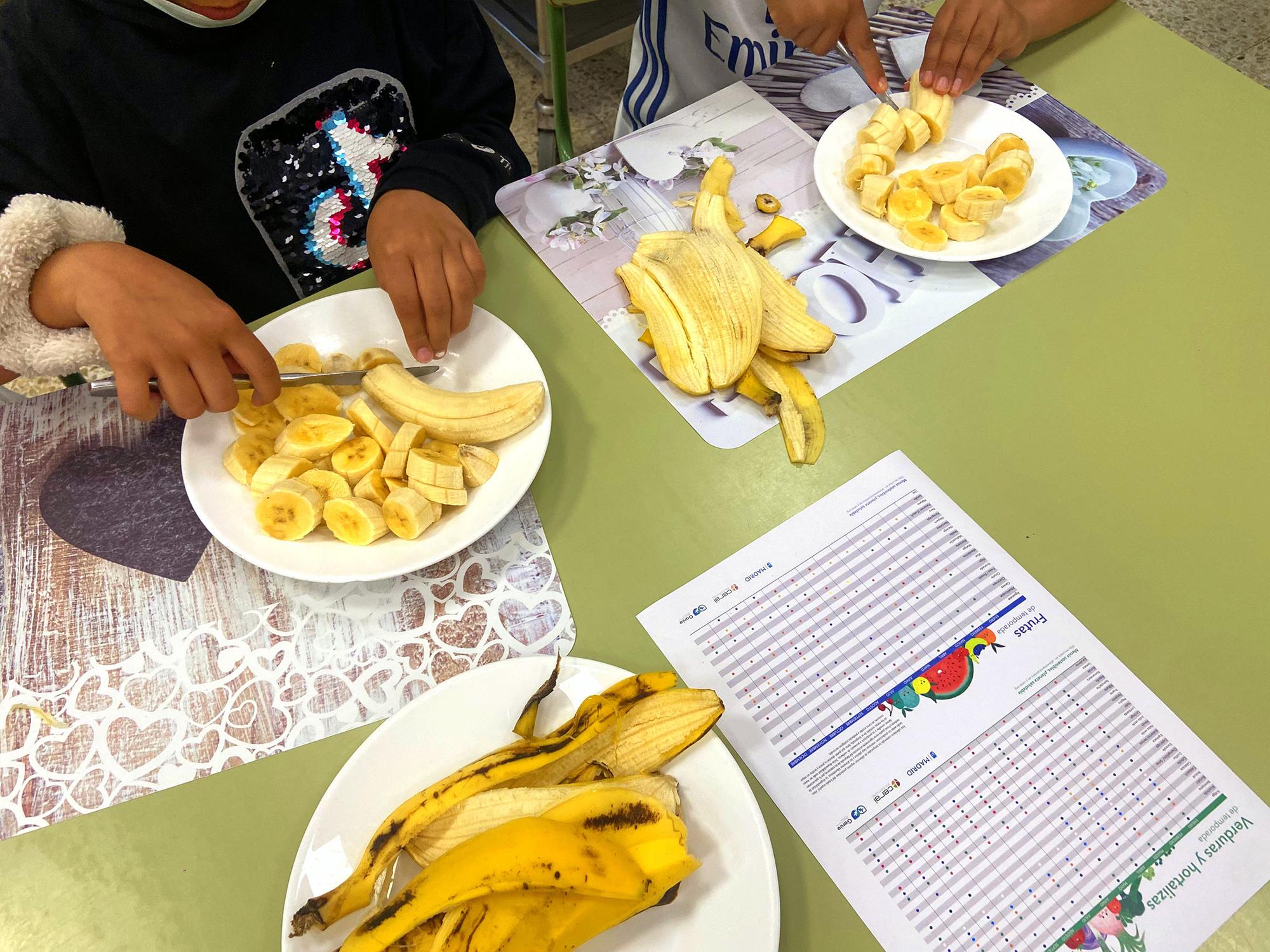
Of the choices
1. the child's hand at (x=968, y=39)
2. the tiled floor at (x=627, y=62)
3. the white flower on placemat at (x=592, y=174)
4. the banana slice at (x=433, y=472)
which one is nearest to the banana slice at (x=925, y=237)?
the child's hand at (x=968, y=39)

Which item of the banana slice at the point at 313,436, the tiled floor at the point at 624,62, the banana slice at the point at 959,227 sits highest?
the banana slice at the point at 959,227

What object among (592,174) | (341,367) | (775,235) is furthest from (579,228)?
(341,367)

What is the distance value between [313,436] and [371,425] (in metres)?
0.05

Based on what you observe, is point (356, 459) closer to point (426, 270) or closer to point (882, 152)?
point (426, 270)

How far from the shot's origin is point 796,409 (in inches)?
30.2

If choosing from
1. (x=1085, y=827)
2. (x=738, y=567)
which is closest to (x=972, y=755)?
(x=1085, y=827)

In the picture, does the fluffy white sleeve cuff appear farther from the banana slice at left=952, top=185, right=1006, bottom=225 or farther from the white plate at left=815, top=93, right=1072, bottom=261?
the banana slice at left=952, top=185, right=1006, bottom=225

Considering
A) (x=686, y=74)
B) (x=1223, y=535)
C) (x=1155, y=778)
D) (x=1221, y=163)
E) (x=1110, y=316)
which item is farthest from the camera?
(x=686, y=74)

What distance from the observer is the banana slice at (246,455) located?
2.16 ft

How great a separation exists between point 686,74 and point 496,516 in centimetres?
97

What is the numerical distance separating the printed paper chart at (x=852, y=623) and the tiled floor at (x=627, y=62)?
5.07ft

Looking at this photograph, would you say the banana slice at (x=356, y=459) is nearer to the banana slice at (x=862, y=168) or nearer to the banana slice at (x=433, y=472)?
the banana slice at (x=433, y=472)

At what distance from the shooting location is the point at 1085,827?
58 cm

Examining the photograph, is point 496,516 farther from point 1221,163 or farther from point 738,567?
point 1221,163
